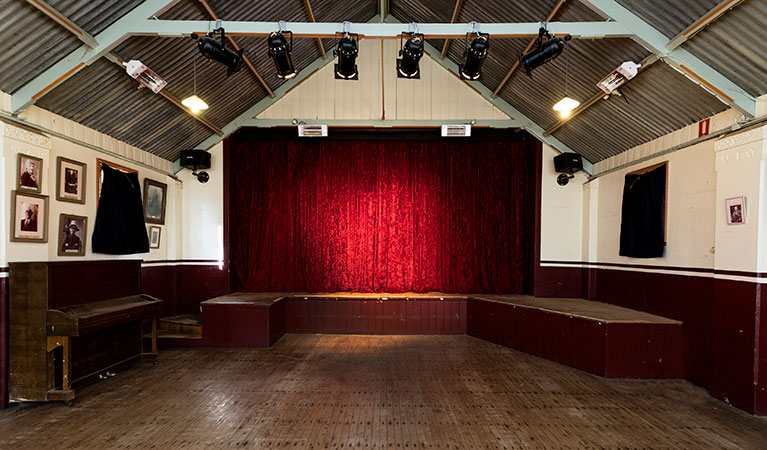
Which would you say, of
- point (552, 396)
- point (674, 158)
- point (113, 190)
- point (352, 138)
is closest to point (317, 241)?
point (352, 138)

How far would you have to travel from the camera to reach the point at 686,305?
17.4ft

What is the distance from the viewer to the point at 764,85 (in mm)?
4129

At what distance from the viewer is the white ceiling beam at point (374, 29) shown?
446 cm

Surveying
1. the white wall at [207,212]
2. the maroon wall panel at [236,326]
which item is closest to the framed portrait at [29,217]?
the maroon wall panel at [236,326]

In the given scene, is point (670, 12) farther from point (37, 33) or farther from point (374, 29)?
point (37, 33)

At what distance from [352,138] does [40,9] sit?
17.8ft

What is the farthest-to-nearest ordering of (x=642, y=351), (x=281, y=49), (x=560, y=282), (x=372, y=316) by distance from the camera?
(x=560, y=282)
(x=372, y=316)
(x=642, y=351)
(x=281, y=49)

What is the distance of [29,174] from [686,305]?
809 cm

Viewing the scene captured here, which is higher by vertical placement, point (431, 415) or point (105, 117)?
point (105, 117)

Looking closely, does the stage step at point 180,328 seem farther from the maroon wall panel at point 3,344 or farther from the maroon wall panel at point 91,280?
the maroon wall panel at point 3,344

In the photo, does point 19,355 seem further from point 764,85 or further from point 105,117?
point 764,85

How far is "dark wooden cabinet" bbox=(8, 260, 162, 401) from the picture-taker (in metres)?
4.43

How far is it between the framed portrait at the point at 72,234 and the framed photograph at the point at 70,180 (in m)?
0.24

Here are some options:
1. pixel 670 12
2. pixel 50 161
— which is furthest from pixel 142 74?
pixel 670 12
